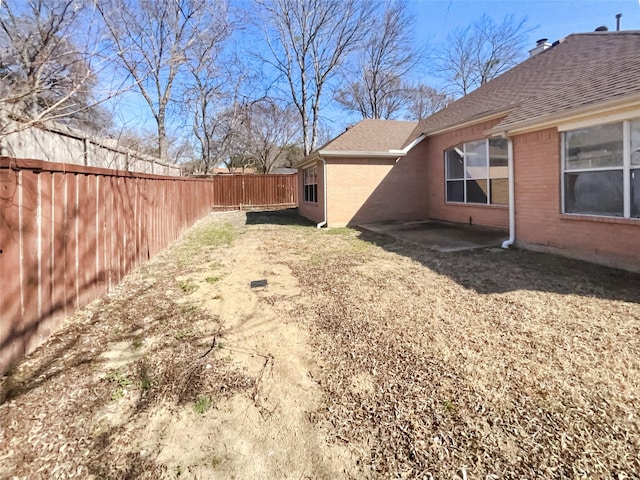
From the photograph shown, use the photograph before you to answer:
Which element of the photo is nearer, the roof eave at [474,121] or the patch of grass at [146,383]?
the patch of grass at [146,383]

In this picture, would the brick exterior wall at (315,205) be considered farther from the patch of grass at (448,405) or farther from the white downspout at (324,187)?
the patch of grass at (448,405)

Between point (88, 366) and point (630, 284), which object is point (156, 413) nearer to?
point (88, 366)

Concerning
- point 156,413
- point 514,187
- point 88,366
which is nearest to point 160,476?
point 156,413

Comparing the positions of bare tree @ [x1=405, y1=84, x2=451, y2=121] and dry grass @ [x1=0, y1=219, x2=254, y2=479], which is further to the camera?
bare tree @ [x1=405, y1=84, x2=451, y2=121]

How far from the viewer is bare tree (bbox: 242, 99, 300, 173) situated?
29266mm

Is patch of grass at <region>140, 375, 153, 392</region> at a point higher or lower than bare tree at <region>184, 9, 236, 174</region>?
lower

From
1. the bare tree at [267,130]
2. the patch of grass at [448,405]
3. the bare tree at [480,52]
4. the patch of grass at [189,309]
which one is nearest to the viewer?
the patch of grass at [448,405]

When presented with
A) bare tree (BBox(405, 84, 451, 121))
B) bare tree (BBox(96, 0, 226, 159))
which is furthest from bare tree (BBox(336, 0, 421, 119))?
bare tree (BBox(96, 0, 226, 159))

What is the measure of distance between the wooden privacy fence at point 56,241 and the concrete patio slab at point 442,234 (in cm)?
600

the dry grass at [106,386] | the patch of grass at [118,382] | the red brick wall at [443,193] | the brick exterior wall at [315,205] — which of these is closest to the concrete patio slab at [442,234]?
the red brick wall at [443,193]

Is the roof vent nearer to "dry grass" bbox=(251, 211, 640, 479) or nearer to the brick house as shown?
the brick house

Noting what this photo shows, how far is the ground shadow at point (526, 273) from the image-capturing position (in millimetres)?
4637

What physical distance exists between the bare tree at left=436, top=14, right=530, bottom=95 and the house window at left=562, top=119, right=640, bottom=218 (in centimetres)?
2275

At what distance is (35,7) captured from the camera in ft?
25.4
